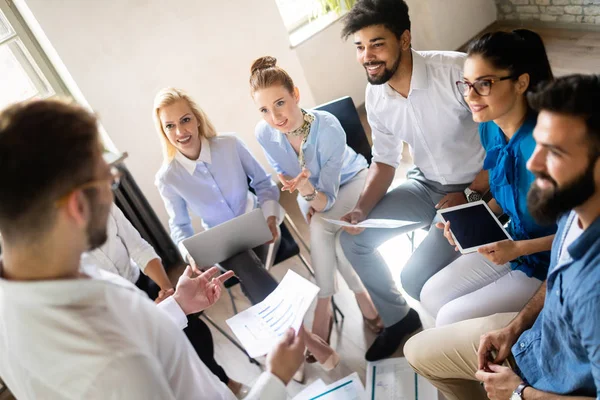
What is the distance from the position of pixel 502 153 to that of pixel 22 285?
1531mm

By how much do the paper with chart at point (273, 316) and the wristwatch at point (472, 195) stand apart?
83 centimetres

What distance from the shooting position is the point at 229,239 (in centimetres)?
225

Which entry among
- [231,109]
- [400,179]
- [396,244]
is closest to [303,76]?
[231,109]

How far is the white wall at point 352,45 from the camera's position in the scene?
4.08 m

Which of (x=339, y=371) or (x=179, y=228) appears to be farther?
(x=179, y=228)

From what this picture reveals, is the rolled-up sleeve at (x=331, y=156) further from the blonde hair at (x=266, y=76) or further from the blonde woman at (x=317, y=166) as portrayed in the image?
the blonde hair at (x=266, y=76)

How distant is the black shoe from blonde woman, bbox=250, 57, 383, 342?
147mm

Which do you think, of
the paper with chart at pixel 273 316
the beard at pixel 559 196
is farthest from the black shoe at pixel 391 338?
the beard at pixel 559 196

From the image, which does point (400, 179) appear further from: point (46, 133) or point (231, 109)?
point (46, 133)

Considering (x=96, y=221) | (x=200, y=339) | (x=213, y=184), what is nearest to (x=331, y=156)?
(x=213, y=184)

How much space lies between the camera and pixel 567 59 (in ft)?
13.0

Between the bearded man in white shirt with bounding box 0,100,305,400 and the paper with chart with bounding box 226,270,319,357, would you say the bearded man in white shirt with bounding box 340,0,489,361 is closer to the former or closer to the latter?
the paper with chart with bounding box 226,270,319,357

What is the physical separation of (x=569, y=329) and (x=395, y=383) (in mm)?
1090

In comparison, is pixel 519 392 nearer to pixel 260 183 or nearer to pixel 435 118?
pixel 435 118
